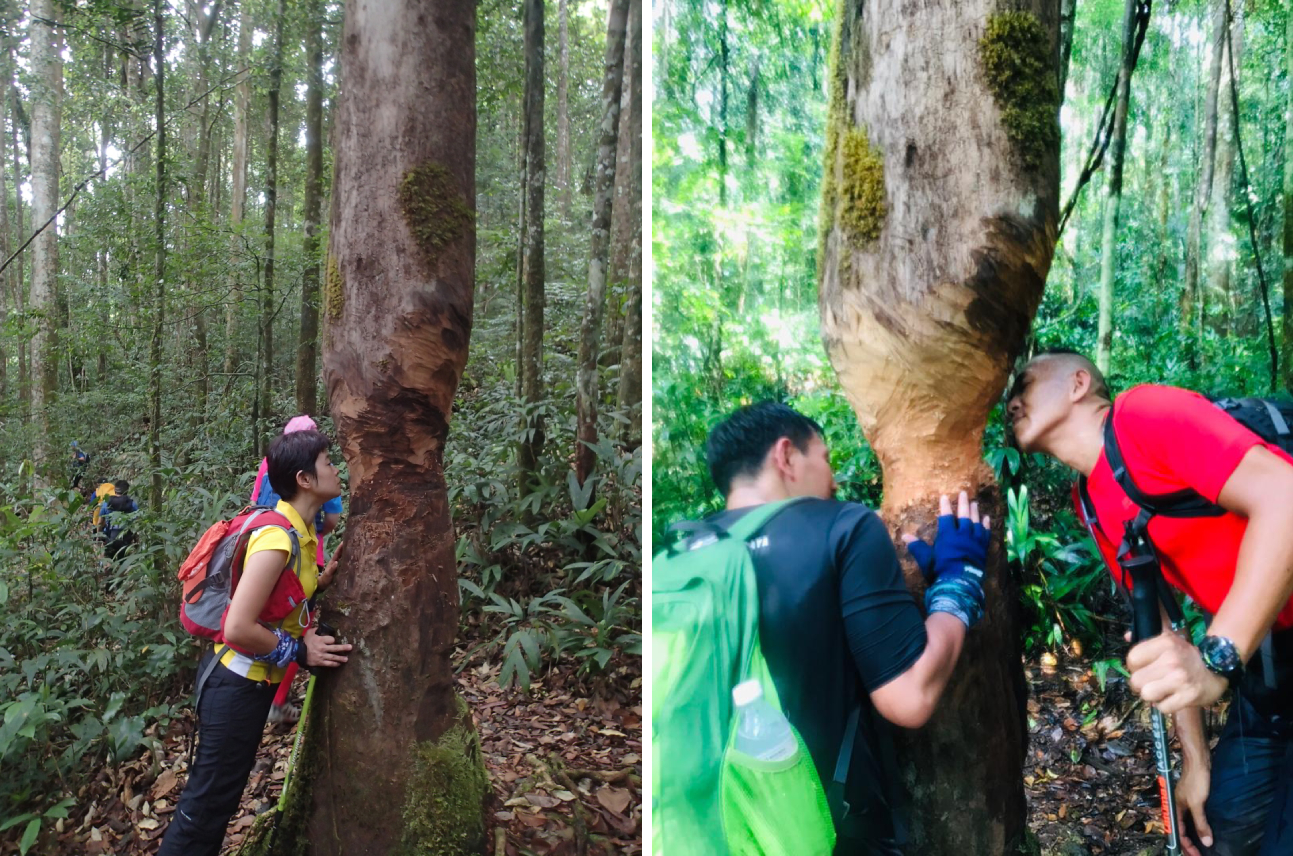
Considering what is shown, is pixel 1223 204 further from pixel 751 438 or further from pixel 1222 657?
pixel 751 438

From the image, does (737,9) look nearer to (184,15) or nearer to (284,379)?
(184,15)

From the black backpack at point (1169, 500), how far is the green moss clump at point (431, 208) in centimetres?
160

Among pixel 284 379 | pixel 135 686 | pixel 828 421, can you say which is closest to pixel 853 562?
pixel 828 421

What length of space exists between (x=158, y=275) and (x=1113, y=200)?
438 cm

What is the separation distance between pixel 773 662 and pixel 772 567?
6.3 inches

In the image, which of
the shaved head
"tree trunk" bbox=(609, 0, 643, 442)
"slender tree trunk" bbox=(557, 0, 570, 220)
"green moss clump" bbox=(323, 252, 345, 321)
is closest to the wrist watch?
the shaved head

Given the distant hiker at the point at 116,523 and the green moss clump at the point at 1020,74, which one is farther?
the distant hiker at the point at 116,523

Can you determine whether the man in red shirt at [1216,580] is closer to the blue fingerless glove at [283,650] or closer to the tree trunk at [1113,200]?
the tree trunk at [1113,200]

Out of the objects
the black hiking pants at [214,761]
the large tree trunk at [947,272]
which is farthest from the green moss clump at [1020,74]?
the black hiking pants at [214,761]

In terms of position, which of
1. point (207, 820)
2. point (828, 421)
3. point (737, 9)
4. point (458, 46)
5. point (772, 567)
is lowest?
point (207, 820)

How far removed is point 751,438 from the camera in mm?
1364

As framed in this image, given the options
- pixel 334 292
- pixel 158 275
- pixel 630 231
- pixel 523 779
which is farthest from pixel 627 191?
pixel 523 779

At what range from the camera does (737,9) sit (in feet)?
4.63

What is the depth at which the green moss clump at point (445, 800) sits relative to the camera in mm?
2115
